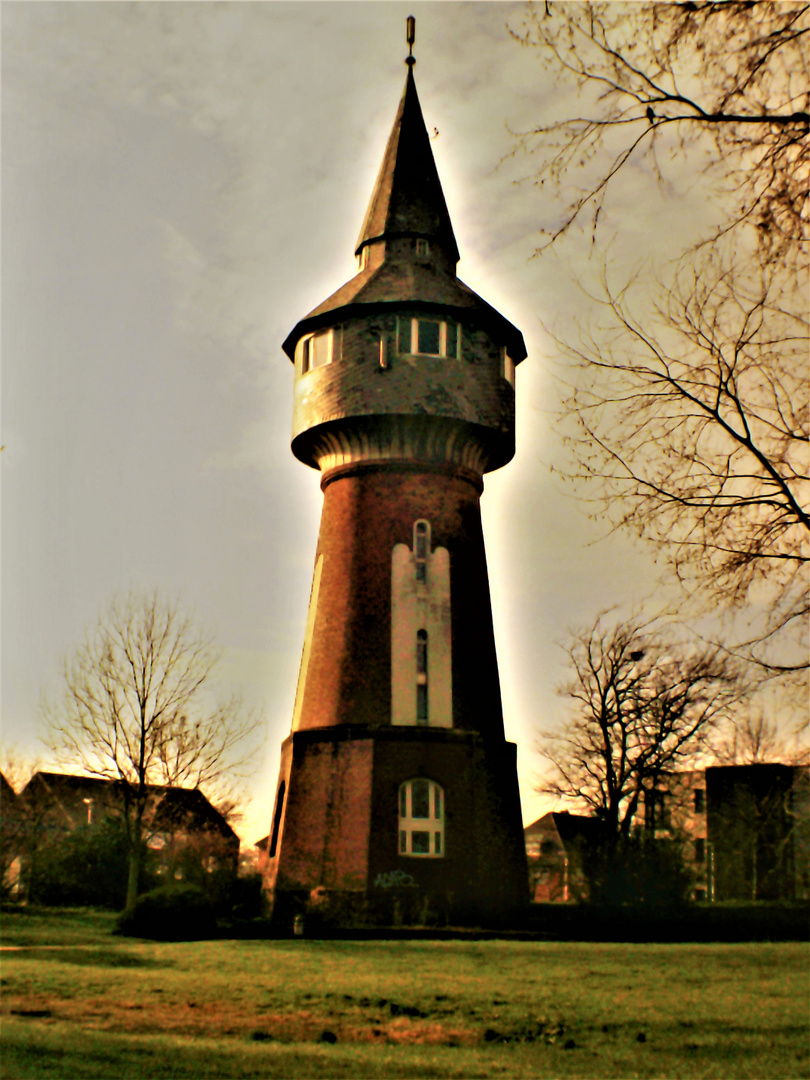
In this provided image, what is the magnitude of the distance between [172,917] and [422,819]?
6.01m

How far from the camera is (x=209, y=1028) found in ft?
42.2

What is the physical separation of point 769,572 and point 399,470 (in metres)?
20.8

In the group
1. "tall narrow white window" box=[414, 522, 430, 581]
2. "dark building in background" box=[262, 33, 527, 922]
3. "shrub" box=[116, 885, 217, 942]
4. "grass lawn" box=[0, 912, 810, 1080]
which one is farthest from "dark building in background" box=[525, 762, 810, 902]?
"grass lawn" box=[0, 912, 810, 1080]

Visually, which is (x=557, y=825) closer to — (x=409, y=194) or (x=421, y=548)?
(x=421, y=548)

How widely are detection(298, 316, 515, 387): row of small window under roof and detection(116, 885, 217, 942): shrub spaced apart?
44.7ft

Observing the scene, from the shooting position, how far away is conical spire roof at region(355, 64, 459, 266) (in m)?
32.3

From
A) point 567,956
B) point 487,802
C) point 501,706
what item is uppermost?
point 501,706

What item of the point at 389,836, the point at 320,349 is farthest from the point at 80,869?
the point at 320,349

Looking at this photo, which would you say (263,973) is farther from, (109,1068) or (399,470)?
(399,470)

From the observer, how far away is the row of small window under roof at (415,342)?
29.8 meters

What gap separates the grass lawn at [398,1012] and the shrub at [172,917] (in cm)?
245

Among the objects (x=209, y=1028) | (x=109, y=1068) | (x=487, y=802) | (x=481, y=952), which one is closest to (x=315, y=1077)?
(x=109, y=1068)

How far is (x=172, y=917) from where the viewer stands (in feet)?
82.4

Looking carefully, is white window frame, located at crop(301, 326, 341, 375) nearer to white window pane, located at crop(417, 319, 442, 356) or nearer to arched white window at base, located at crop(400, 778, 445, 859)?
white window pane, located at crop(417, 319, 442, 356)
